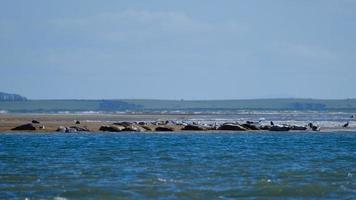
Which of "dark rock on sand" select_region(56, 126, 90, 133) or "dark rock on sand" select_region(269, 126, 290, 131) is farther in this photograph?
"dark rock on sand" select_region(269, 126, 290, 131)

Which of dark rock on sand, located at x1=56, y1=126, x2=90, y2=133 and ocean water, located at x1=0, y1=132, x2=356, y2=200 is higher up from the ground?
dark rock on sand, located at x1=56, y1=126, x2=90, y2=133

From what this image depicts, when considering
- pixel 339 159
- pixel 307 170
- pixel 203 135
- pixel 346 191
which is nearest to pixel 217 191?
pixel 346 191

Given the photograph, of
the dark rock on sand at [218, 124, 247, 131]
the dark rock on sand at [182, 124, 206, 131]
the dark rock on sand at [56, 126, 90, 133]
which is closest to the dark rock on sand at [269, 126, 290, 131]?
the dark rock on sand at [218, 124, 247, 131]

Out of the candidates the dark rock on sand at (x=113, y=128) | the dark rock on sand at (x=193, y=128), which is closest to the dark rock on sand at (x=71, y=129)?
the dark rock on sand at (x=113, y=128)

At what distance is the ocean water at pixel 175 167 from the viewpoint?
22406mm

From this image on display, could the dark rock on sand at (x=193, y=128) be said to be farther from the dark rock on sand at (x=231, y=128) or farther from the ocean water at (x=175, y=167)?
the ocean water at (x=175, y=167)

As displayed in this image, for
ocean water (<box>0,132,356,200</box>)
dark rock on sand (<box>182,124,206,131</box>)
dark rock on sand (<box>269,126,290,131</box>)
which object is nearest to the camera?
ocean water (<box>0,132,356,200</box>)

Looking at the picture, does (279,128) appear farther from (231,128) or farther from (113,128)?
(113,128)

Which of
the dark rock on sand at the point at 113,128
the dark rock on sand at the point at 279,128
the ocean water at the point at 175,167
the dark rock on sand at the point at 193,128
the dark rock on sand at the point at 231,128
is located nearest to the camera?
the ocean water at the point at 175,167

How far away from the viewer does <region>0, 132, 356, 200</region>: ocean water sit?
22.4m

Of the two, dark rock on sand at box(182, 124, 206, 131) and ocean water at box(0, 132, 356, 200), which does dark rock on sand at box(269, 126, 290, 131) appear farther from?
ocean water at box(0, 132, 356, 200)

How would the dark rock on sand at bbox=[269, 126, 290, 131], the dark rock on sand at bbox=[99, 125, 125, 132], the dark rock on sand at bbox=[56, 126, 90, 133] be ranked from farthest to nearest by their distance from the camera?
the dark rock on sand at bbox=[269, 126, 290, 131], the dark rock on sand at bbox=[99, 125, 125, 132], the dark rock on sand at bbox=[56, 126, 90, 133]

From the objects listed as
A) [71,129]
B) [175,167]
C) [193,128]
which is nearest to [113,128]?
[71,129]

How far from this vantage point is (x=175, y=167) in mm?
28406
